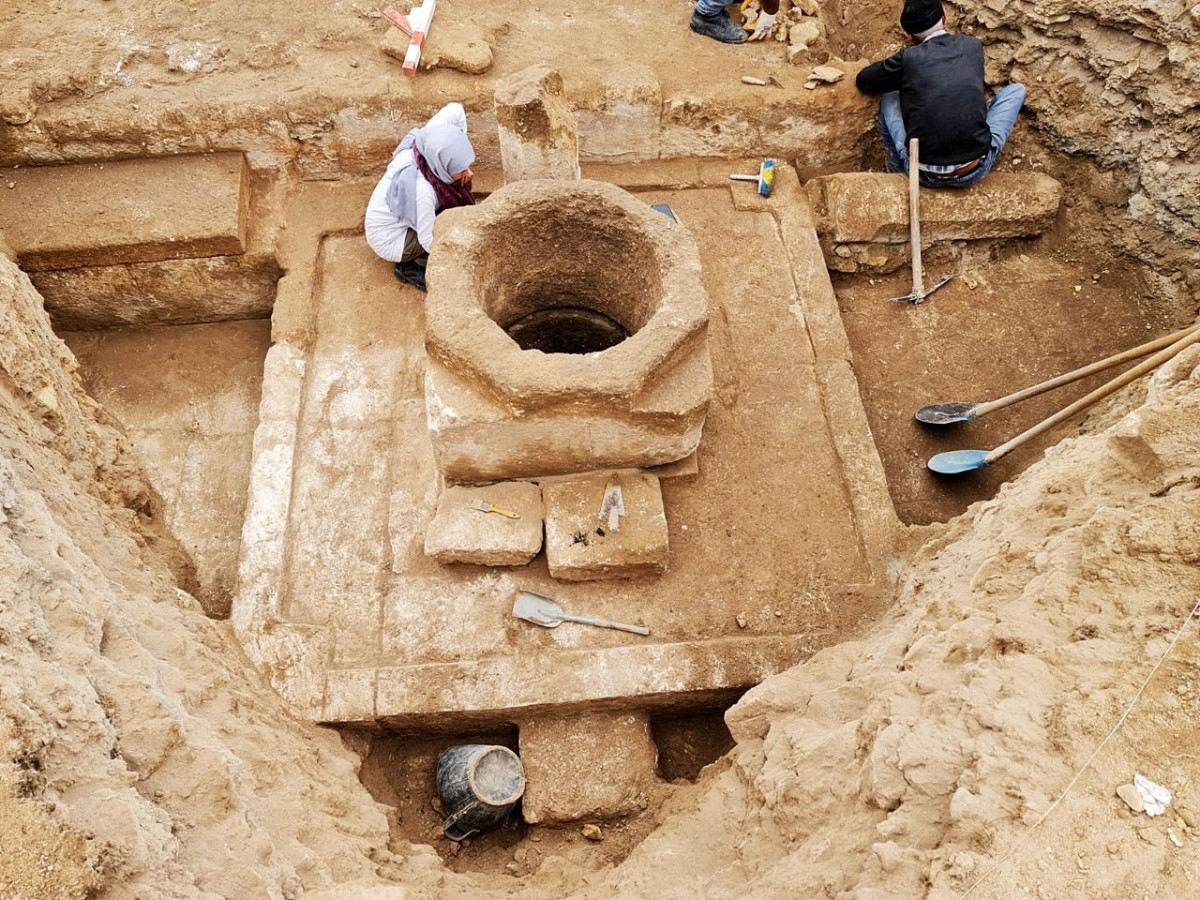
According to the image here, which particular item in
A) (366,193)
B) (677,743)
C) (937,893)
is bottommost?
(677,743)

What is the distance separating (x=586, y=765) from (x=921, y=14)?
14.4 feet

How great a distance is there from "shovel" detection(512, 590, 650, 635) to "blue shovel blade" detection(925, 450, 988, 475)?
1.89 metres

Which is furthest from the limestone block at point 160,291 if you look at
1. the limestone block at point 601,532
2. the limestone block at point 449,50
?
the limestone block at point 601,532

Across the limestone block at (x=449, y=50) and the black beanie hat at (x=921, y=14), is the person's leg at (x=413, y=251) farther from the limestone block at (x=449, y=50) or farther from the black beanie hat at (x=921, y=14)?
the black beanie hat at (x=921, y=14)

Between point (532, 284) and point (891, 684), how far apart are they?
250cm

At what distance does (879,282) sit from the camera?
5090 millimetres

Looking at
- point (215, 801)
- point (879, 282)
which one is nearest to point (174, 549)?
point (215, 801)

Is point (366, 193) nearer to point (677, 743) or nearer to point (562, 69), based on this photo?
point (562, 69)

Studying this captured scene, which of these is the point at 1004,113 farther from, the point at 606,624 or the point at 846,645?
the point at 606,624

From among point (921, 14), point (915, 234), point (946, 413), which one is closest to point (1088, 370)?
point (946, 413)

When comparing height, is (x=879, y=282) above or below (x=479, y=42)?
below

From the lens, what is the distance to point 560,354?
3.29 metres

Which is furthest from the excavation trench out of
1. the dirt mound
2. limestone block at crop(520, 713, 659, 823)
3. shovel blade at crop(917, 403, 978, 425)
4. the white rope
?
the white rope

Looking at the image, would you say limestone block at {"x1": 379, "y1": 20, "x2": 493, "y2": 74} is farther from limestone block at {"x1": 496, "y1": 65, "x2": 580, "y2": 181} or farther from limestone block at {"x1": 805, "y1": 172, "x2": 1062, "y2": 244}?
limestone block at {"x1": 805, "y1": 172, "x2": 1062, "y2": 244}
